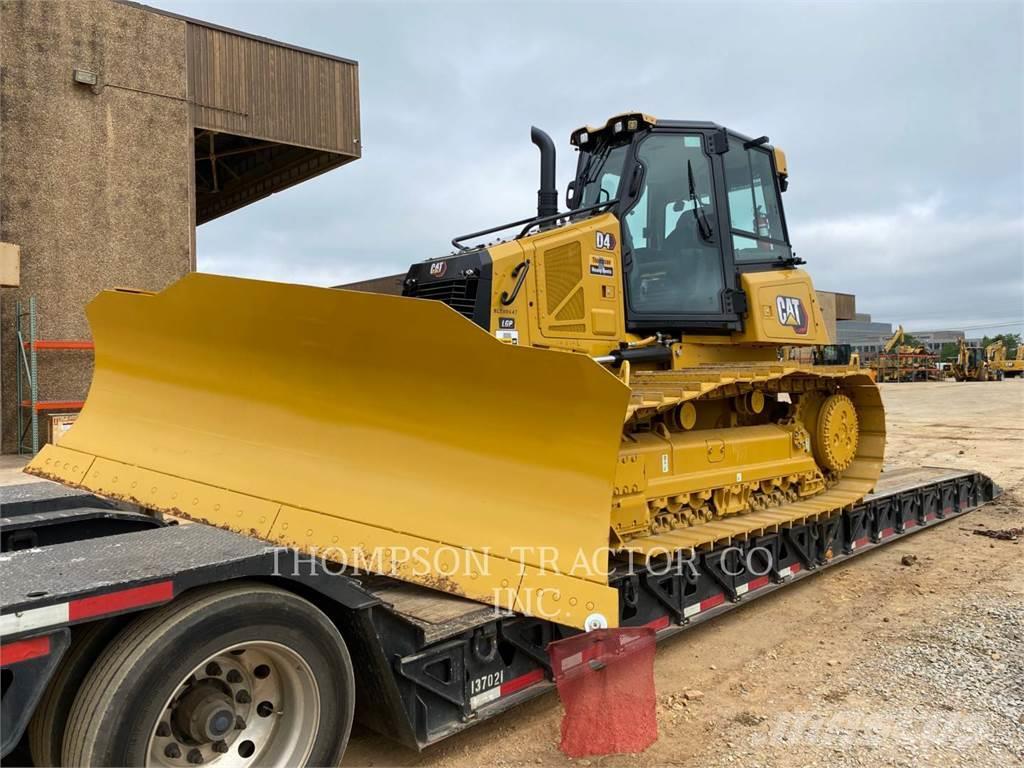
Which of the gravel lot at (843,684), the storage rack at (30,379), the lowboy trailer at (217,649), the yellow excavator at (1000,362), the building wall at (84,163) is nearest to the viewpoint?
the lowboy trailer at (217,649)

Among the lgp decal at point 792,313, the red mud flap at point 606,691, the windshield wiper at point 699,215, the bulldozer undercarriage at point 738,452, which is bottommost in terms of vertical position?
the red mud flap at point 606,691

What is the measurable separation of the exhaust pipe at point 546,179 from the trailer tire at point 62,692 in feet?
13.8

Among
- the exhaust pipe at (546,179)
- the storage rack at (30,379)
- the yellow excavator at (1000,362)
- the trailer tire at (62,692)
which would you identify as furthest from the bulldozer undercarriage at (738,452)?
the yellow excavator at (1000,362)

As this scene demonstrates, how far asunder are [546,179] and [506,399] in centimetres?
285

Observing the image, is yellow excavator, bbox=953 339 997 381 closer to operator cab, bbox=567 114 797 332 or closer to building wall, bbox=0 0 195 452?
building wall, bbox=0 0 195 452

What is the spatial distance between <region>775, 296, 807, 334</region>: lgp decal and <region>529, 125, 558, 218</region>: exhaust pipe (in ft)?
6.26

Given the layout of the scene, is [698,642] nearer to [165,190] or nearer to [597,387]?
[597,387]

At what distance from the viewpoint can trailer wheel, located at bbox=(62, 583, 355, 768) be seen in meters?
2.21

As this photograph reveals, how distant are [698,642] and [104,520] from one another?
137 inches

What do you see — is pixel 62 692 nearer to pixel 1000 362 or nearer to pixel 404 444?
pixel 404 444

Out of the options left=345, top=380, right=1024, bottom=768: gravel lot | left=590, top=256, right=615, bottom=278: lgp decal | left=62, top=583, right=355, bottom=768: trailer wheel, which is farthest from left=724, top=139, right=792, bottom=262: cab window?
left=62, top=583, right=355, bottom=768: trailer wheel

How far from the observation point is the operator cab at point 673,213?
5.24 metres

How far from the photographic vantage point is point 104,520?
3744 mm

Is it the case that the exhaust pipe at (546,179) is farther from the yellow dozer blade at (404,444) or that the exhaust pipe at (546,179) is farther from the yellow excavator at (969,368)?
the yellow excavator at (969,368)
